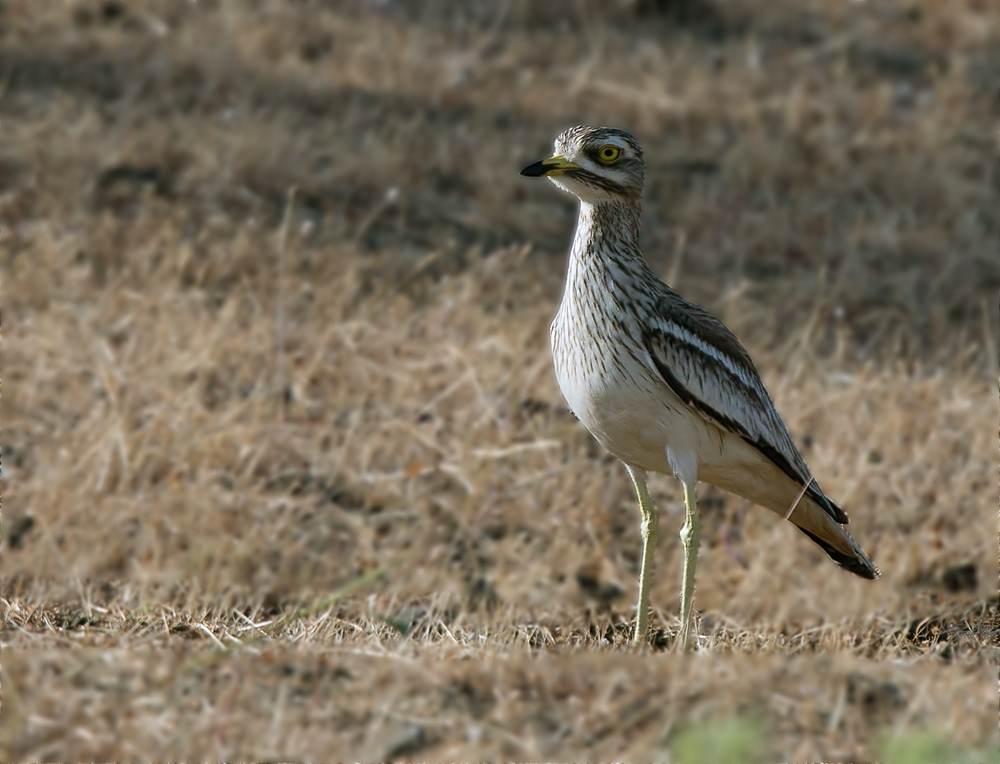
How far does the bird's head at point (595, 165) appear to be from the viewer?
4.97m

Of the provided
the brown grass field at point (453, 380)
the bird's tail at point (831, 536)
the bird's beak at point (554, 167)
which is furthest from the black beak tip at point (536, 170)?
the bird's tail at point (831, 536)

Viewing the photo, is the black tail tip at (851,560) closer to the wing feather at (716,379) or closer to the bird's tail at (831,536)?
the bird's tail at (831,536)

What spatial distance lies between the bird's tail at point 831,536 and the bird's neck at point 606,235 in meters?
1.25

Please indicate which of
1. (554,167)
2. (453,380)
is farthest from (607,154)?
(453,380)

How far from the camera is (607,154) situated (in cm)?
500

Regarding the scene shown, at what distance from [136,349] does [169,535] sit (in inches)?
56.0

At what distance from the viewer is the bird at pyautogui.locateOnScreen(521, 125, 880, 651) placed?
15.5ft

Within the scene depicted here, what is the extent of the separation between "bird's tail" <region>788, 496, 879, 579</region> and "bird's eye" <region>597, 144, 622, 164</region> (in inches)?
61.1

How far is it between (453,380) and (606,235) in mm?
2916

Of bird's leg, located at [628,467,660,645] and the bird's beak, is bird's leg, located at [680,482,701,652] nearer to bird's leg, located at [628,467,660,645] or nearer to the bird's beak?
bird's leg, located at [628,467,660,645]

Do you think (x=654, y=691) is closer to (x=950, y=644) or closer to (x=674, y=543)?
(x=950, y=644)

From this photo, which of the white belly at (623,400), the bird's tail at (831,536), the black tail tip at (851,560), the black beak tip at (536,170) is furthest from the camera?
the black tail tip at (851,560)

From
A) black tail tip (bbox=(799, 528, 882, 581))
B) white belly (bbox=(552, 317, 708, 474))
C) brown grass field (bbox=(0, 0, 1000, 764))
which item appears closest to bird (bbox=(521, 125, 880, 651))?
white belly (bbox=(552, 317, 708, 474))

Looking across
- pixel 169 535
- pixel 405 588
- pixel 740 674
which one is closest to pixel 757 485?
pixel 740 674
